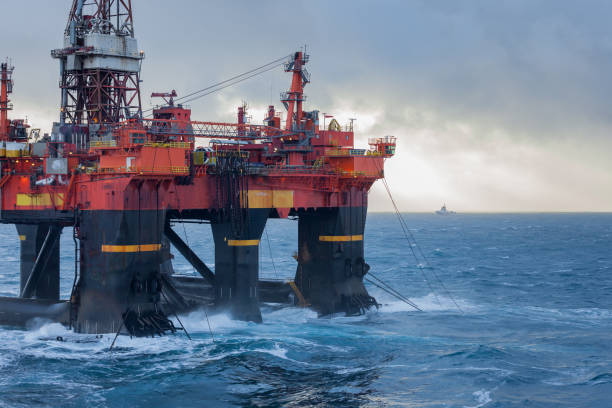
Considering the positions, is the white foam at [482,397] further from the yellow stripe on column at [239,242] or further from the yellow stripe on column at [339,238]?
the yellow stripe on column at [339,238]

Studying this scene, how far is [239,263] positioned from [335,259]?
8.24 metres

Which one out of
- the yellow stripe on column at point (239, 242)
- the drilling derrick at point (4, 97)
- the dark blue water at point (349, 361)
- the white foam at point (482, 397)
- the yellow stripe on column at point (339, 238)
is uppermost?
the drilling derrick at point (4, 97)

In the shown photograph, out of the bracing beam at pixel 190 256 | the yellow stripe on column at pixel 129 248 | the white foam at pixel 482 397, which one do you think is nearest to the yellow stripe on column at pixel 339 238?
the bracing beam at pixel 190 256

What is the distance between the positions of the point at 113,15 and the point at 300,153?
54.0ft

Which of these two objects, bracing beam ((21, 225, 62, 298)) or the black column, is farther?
bracing beam ((21, 225, 62, 298))

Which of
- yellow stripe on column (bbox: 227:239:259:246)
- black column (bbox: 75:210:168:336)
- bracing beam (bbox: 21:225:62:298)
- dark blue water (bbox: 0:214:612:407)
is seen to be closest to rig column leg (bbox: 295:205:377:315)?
dark blue water (bbox: 0:214:612:407)

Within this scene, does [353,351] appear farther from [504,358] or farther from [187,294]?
[187,294]

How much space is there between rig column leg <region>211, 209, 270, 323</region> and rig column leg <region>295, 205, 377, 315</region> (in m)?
6.33

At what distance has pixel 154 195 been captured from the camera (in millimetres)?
Answer: 44531

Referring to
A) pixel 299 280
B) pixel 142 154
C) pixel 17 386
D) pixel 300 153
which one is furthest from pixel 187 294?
pixel 17 386

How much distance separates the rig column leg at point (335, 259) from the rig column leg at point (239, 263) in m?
6.33

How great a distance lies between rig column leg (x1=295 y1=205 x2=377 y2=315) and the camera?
5403 centimetres

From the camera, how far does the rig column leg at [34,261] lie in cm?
5612

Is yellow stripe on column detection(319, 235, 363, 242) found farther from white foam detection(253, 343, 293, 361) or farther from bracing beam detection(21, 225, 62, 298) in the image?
bracing beam detection(21, 225, 62, 298)
